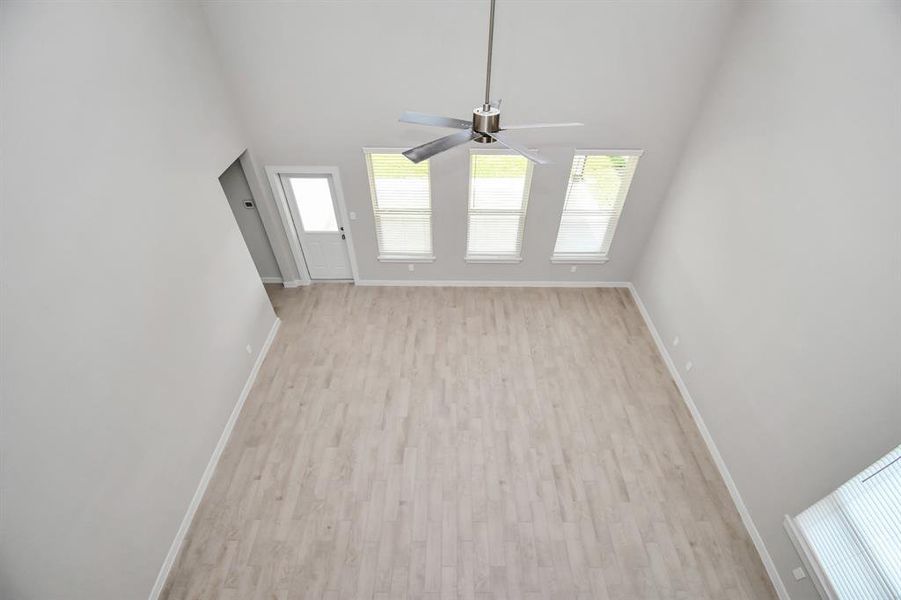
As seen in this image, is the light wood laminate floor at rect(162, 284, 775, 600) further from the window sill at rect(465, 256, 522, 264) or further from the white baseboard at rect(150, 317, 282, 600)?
the window sill at rect(465, 256, 522, 264)

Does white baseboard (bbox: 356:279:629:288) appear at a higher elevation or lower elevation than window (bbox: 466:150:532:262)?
lower

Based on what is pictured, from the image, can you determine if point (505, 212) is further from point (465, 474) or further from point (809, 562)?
point (809, 562)

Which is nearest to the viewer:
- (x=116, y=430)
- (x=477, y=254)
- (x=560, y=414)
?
(x=116, y=430)

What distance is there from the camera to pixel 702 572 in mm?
3656

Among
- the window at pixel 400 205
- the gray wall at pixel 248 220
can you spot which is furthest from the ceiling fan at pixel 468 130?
the gray wall at pixel 248 220

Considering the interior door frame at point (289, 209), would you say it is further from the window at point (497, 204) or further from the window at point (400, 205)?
the window at point (497, 204)

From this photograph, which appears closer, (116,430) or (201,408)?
(116,430)

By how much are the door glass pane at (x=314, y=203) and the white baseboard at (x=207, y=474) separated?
1.53 m

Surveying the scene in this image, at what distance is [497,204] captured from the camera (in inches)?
223

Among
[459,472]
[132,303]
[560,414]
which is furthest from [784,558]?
[132,303]

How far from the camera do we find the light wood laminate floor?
11.9 ft

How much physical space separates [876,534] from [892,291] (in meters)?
1.53

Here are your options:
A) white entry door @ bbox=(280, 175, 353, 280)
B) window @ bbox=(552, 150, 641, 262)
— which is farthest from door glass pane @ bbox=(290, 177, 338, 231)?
window @ bbox=(552, 150, 641, 262)

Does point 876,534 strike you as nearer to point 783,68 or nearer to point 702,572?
point 702,572
